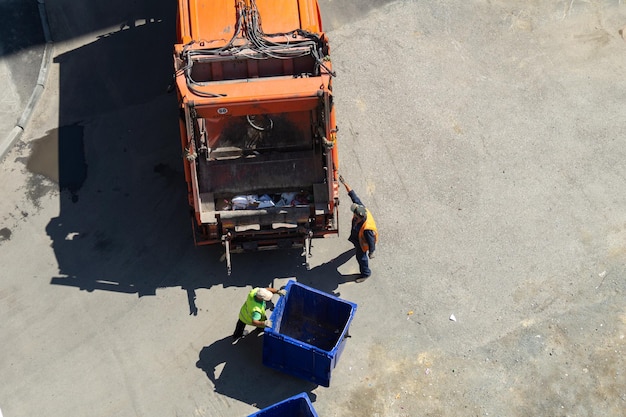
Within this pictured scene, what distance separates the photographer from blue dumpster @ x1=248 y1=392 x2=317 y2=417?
8844 mm

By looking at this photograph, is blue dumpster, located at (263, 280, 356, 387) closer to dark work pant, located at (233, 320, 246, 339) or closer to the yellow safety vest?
dark work pant, located at (233, 320, 246, 339)

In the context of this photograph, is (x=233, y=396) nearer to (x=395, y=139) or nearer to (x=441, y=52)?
(x=395, y=139)

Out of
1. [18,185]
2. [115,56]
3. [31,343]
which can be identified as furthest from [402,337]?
[115,56]

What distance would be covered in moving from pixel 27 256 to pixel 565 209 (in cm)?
864

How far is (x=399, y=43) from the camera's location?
1396 centimetres

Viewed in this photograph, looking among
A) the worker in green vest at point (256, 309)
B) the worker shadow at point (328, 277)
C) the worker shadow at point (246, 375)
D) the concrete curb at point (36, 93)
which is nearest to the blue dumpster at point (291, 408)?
the worker shadow at point (246, 375)

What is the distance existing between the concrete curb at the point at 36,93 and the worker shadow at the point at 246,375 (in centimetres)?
543

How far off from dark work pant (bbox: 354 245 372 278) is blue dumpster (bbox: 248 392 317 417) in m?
2.50

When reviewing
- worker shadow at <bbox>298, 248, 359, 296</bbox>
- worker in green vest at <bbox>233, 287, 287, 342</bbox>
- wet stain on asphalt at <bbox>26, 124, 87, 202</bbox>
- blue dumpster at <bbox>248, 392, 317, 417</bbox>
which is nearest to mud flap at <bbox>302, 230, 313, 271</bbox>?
worker shadow at <bbox>298, 248, 359, 296</bbox>

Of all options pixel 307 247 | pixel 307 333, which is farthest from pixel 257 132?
pixel 307 333

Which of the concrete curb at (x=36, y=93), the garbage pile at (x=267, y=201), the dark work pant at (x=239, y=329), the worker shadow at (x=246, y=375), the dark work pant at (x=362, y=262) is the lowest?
the worker shadow at (x=246, y=375)

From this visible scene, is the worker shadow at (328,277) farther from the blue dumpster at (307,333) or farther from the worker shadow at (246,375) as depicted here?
the worker shadow at (246,375)

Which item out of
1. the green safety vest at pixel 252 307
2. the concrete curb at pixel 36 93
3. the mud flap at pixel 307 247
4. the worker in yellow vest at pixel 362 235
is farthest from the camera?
the concrete curb at pixel 36 93

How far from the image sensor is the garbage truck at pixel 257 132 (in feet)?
34.4
